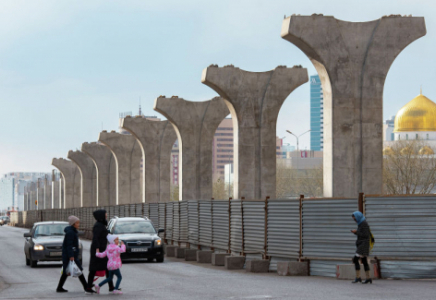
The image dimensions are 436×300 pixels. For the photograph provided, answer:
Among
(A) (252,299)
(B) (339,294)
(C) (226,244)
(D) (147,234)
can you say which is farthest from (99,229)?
(D) (147,234)

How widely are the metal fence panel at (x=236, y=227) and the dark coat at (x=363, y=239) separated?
661 centimetres

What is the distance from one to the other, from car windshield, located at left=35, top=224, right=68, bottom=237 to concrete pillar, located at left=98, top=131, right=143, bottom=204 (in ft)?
112

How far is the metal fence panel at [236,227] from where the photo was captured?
22438 millimetres

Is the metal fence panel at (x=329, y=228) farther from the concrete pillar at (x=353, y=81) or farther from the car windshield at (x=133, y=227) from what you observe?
the car windshield at (x=133, y=227)

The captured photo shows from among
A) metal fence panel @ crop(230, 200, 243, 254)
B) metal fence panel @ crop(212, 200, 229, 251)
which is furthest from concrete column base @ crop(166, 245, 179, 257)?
metal fence panel @ crop(230, 200, 243, 254)

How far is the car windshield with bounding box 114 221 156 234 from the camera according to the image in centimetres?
2694

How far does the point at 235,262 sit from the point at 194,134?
2354 cm

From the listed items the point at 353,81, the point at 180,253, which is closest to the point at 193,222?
the point at 180,253

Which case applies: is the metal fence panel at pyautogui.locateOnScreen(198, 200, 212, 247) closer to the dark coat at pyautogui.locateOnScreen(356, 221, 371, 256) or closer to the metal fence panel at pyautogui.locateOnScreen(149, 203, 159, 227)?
the metal fence panel at pyautogui.locateOnScreen(149, 203, 159, 227)

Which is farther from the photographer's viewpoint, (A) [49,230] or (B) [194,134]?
(B) [194,134]

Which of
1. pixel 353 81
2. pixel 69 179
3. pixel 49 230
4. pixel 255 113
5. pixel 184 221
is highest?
pixel 353 81

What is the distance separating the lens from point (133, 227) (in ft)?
89.0

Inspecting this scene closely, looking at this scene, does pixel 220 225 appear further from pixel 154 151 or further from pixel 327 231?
pixel 154 151

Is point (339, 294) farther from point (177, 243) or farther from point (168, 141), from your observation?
point (168, 141)
